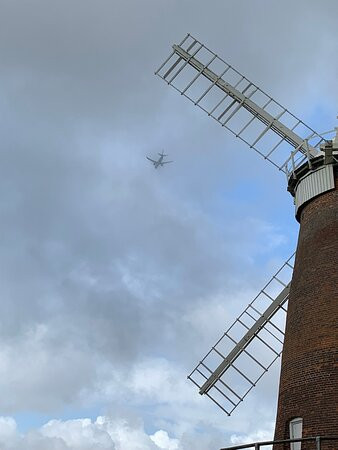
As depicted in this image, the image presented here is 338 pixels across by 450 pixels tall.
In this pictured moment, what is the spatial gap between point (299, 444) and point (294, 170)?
6.84 m

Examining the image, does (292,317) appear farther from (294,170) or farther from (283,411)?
(294,170)

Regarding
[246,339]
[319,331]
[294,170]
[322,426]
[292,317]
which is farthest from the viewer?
[246,339]

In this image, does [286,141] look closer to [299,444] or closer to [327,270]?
[327,270]

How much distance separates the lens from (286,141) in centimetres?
2033

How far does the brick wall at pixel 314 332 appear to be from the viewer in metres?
15.1

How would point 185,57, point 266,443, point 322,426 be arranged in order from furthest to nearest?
1. point 185,57
2. point 322,426
3. point 266,443

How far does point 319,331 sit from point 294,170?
4490 millimetres

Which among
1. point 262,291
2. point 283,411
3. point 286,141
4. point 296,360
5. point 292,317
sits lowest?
point 283,411

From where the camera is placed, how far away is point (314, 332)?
15953mm

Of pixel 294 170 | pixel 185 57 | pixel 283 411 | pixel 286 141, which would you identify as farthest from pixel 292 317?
pixel 185 57

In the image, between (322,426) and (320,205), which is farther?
(320,205)

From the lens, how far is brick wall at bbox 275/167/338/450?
1512 centimetres

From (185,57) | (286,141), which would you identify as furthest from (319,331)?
(185,57)

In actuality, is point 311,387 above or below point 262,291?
below
